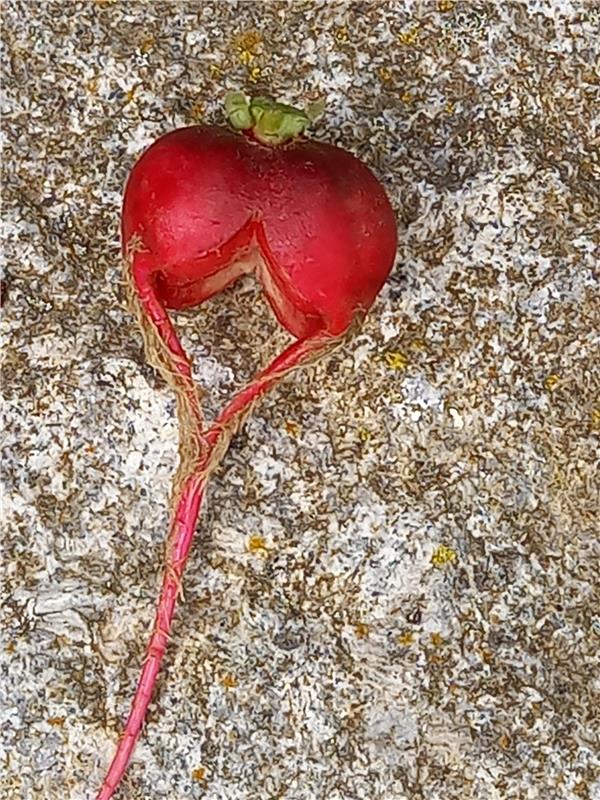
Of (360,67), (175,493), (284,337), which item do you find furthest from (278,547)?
(360,67)

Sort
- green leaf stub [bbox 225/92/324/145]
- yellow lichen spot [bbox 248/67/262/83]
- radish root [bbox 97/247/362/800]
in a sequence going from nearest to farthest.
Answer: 1. green leaf stub [bbox 225/92/324/145]
2. radish root [bbox 97/247/362/800]
3. yellow lichen spot [bbox 248/67/262/83]

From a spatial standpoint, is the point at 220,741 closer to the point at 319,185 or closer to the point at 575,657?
the point at 575,657

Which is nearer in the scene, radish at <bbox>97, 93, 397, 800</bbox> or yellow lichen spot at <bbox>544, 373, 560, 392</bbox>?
radish at <bbox>97, 93, 397, 800</bbox>

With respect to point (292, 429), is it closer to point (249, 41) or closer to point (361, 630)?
point (361, 630)

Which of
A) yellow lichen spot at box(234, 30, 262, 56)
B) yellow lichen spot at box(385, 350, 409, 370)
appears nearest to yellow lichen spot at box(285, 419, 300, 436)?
yellow lichen spot at box(385, 350, 409, 370)

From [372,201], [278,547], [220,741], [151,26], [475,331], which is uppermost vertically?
[151,26]

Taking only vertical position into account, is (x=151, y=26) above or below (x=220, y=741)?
above

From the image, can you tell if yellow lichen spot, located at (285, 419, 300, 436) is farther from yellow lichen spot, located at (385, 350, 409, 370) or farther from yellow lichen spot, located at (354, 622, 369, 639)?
yellow lichen spot, located at (354, 622, 369, 639)
